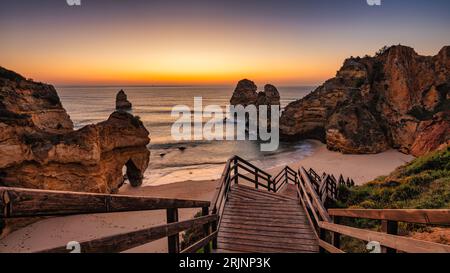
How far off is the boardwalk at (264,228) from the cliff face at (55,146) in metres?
11.9

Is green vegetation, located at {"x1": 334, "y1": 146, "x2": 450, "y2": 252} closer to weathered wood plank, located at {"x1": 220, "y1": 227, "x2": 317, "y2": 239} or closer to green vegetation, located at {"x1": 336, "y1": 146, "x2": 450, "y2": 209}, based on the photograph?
green vegetation, located at {"x1": 336, "y1": 146, "x2": 450, "y2": 209}

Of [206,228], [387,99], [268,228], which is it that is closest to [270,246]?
[268,228]

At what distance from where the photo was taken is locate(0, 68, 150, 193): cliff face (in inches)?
591

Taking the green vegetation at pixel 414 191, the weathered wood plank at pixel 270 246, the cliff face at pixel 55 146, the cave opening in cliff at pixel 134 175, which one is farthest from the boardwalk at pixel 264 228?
the cave opening in cliff at pixel 134 175

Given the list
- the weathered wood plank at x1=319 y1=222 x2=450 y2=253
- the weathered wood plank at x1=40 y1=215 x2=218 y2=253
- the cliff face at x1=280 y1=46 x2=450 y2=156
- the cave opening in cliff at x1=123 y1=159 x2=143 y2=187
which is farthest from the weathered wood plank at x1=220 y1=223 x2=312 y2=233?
the cliff face at x1=280 y1=46 x2=450 y2=156

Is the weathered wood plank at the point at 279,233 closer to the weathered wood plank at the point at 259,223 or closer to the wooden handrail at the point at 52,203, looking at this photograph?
the weathered wood plank at the point at 259,223

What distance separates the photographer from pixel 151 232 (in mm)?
2689

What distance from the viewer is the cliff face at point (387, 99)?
32.5 m

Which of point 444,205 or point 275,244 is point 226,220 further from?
point 444,205

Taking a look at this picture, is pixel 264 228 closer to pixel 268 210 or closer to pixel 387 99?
pixel 268 210

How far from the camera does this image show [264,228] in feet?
22.0

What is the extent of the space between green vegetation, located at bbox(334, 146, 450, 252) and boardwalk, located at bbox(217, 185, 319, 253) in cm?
98
